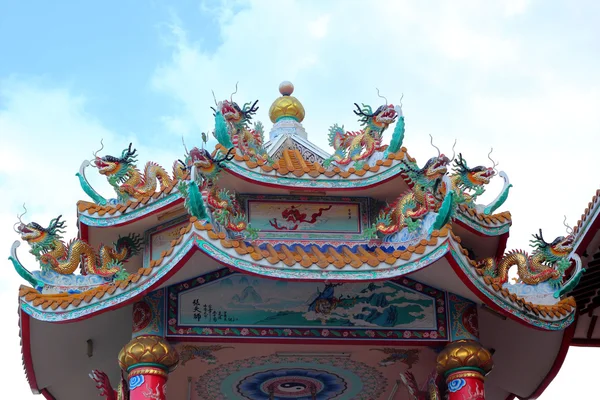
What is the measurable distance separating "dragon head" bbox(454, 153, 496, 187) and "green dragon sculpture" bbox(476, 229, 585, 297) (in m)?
1.04

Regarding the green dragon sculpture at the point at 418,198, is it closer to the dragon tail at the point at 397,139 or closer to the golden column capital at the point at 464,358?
the dragon tail at the point at 397,139

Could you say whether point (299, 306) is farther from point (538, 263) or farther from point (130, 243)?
point (538, 263)

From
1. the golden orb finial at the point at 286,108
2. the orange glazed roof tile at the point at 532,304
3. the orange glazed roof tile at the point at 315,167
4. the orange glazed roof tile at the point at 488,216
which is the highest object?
the golden orb finial at the point at 286,108

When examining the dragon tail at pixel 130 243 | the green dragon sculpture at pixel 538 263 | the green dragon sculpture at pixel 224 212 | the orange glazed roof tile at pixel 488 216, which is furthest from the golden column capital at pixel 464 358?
the dragon tail at pixel 130 243

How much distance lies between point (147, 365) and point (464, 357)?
385cm

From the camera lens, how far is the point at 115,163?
14.2 meters

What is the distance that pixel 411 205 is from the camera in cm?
1290

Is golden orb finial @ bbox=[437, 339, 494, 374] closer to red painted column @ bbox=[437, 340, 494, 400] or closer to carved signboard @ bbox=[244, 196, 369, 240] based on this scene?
red painted column @ bbox=[437, 340, 494, 400]

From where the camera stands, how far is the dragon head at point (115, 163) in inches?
557

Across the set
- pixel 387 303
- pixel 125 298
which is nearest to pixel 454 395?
pixel 387 303

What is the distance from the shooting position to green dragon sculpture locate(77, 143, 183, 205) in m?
14.1

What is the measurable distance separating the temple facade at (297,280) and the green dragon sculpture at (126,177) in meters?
0.02

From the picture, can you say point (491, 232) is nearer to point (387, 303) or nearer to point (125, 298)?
point (387, 303)

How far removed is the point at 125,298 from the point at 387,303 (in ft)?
10.7
